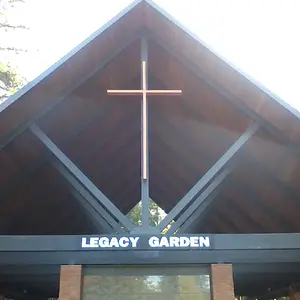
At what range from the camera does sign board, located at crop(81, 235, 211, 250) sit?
686cm

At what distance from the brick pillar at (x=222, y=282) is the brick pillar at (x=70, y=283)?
199 cm

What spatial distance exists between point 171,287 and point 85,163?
3613 mm

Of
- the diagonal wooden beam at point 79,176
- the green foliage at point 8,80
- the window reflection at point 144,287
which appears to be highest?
the green foliage at point 8,80

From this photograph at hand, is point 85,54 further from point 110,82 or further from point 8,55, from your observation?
point 8,55

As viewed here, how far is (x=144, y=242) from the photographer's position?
6871 millimetres

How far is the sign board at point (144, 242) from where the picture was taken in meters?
6.86

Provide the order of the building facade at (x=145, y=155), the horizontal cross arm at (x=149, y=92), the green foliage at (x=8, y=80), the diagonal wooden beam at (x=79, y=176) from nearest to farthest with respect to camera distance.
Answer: the building facade at (x=145, y=155) < the diagonal wooden beam at (x=79, y=176) < the horizontal cross arm at (x=149, y=92) < the green foliage at (x=8, y=80)

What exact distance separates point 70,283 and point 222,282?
226 cm

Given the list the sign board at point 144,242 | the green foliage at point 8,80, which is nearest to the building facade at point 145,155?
the sign board at point 144,242

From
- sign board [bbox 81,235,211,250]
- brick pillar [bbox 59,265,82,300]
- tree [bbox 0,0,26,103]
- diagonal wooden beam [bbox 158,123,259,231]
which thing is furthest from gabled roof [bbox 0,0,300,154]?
tree [bbox 0,0,26,103]

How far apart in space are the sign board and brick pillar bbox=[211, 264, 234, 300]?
0.76 metres

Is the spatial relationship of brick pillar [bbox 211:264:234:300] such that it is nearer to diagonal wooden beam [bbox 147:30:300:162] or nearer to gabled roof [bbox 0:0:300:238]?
gabled roof [bbox 0:0:300:238]

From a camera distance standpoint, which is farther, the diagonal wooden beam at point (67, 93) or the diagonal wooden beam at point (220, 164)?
the diagonal wooden beam at point (67, 93)

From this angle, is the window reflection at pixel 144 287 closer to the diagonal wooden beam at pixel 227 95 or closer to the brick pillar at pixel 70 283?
the brick pillar at pixel 70 283
